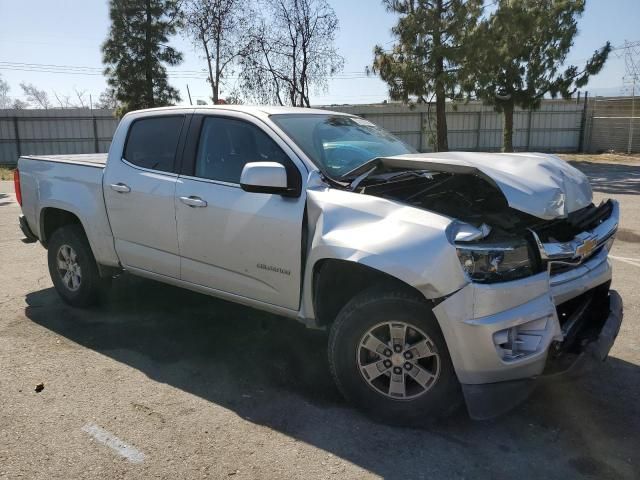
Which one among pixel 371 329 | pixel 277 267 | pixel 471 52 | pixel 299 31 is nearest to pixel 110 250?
pixel 277 267

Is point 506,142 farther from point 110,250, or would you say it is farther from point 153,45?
point 110,250

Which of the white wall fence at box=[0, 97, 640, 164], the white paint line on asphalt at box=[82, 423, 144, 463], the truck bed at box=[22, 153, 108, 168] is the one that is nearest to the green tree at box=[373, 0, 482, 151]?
the white wall fence at box=[0, 97, 640, 164]

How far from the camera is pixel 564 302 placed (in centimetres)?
333

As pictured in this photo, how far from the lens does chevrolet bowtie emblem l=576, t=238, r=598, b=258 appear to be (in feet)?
10.8

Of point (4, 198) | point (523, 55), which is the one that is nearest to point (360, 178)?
point (4, 198)

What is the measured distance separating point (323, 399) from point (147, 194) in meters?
2.11

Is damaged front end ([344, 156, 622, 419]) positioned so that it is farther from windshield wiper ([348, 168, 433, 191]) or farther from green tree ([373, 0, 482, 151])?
green tree ([373, 0, 482, 151])

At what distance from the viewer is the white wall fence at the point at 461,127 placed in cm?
2708

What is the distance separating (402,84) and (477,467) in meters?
19.6

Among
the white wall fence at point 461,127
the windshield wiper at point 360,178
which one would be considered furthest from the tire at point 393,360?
the white wall fence at point 461,127

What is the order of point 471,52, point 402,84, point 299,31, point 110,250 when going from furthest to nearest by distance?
point 299,31, point 402,84, point 471,52, point 110,250

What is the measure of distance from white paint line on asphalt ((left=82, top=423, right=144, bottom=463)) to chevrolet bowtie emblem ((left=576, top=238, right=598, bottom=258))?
8.89 ft

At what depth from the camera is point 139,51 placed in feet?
80.8

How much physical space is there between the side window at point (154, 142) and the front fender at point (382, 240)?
1.52 meters
